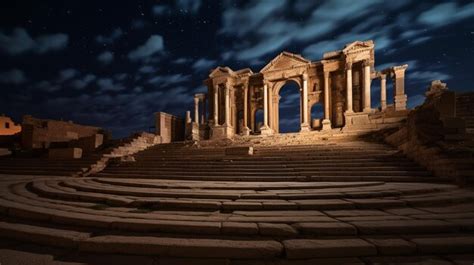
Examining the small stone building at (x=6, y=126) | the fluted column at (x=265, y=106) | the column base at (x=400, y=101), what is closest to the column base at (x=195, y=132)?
the fluted column at (x=265, y=106)

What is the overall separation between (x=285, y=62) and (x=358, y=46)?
6634mm

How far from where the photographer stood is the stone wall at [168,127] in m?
21.4

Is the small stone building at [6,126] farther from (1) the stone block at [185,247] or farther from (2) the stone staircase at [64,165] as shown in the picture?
(1) the stone block at [185,247]

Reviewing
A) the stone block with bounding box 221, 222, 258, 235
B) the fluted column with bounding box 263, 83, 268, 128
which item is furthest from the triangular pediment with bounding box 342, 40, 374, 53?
the stone block with bounding box 221, 222, 258, 235

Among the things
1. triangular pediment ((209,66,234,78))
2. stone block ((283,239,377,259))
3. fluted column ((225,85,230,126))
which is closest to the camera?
stone block ((283,239,377,259))

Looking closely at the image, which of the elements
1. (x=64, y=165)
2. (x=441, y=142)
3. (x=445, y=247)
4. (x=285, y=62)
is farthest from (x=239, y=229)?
(x=285, y=62)

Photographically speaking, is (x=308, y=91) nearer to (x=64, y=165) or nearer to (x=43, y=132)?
(x=64, y=165)

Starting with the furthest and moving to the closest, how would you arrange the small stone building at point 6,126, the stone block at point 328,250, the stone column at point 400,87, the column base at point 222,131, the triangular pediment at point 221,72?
1. the small stone building at point 6,126
2. the triangular pediment at point 221,72
3. the column base at point 222,131
4. the stone column at point 400,87
5. the stone block at point 328,250

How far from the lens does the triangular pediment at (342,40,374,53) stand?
19250 mm

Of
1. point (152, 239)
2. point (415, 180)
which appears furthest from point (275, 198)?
point (415, 180)

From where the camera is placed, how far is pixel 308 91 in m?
23.9

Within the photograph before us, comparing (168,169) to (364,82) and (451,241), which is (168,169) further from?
(364,82)

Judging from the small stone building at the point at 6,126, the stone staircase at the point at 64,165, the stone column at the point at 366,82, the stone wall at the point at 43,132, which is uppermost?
the stone column at the point at 366,82

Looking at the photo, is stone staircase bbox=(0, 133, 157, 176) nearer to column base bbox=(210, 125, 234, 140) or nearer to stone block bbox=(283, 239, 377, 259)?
stone block bbox=(283, 239, 377, 259)
